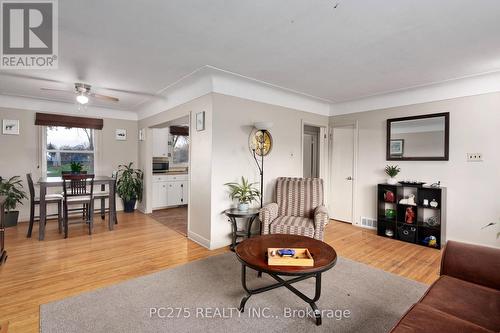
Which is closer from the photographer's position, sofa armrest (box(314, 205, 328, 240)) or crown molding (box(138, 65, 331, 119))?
sofa armrest (box(314, 205, 328, 240))

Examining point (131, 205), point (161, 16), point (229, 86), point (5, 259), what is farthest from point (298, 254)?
point (131, 205)

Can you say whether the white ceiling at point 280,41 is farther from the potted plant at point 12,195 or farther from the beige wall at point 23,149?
the potted plant at point 12,195

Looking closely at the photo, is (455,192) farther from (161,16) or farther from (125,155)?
(125,155)

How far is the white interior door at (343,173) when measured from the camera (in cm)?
492

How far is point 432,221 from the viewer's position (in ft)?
12.4

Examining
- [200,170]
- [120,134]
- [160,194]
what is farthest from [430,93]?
[120,134]

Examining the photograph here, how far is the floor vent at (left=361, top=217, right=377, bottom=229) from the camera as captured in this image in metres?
4.55

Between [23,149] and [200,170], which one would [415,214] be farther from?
[23,149]

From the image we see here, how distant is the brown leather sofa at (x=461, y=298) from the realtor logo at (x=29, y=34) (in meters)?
3.22

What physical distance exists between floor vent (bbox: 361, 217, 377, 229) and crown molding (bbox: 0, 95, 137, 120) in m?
5.62

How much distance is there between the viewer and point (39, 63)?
3.04 metres

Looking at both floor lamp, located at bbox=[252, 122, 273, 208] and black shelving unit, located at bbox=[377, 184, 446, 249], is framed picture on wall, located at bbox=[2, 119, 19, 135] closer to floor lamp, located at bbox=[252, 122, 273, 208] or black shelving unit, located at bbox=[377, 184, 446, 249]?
floor lamp, located at bbox=[252, 122, 273, 208]

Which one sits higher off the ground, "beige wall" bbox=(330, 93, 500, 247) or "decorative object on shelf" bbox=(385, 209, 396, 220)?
"beige wall" bbox=(330, 93, 500, 247)

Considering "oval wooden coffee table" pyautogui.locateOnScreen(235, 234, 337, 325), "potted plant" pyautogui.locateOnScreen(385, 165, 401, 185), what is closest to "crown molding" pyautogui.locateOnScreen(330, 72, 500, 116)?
"potted plant" pyautogui.locateOnScreen(385, 165, 401, 185)
